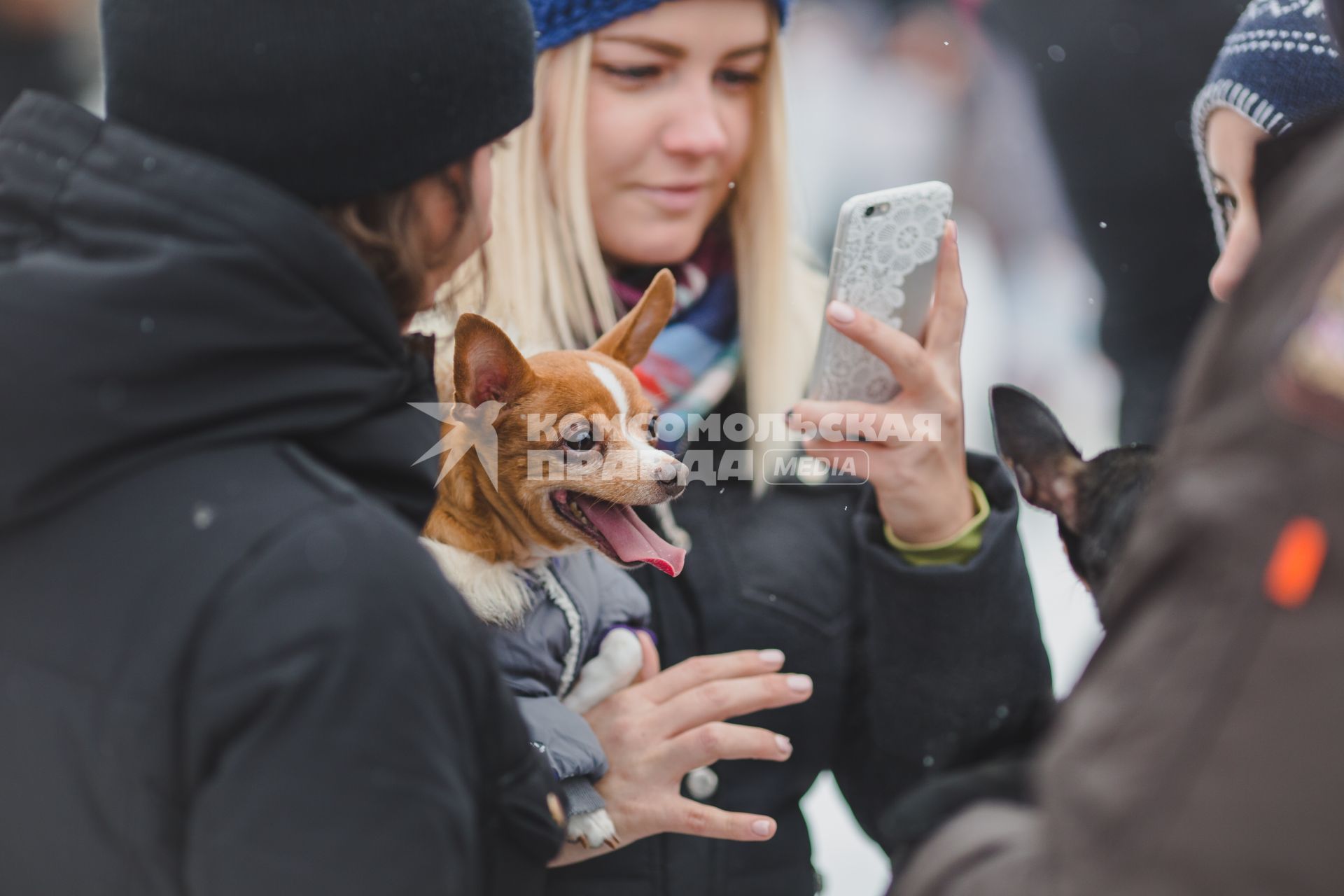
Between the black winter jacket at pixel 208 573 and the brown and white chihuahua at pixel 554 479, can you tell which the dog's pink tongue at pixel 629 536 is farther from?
the black winter jacket at pixel 208 573

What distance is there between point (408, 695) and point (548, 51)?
2.99ft

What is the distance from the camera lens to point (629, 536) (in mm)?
1180

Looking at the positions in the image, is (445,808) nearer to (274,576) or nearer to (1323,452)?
(274,576)

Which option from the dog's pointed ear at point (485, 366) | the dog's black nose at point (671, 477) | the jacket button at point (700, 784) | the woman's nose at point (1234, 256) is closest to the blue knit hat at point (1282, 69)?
the woman's nose at point (1234, 256)

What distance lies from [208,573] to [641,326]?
646 millimetres

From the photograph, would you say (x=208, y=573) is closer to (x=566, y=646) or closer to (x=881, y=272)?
(x=566, y=646)

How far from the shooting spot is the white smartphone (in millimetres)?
1171

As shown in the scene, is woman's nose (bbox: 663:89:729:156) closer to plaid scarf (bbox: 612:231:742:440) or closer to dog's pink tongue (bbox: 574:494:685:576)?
plaid scarf (bbox: 612:231:742:440)

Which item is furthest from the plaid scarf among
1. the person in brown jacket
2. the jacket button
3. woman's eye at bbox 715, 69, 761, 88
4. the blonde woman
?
the person in brown jacket

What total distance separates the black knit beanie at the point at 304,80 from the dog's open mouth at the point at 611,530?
0.46 meters

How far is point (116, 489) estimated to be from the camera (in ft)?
2.40

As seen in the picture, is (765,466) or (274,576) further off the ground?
(274,576)

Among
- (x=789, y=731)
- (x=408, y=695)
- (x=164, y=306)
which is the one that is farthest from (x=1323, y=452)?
(x=789, y=731)

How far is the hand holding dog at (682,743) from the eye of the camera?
118 cm
